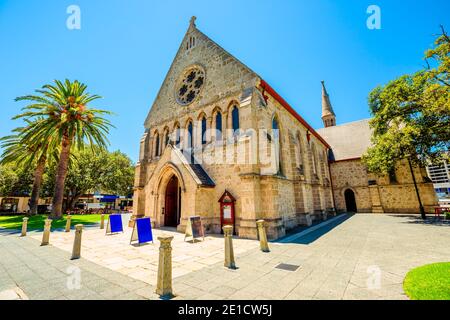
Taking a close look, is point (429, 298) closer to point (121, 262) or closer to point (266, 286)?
point (266, 286)

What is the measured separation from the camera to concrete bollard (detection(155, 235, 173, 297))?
3.79 m

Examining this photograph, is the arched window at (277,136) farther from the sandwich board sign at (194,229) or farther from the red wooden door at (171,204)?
the red wooden door at (171,204)

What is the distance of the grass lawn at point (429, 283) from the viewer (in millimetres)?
3366

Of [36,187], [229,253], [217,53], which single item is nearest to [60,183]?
[36,187]

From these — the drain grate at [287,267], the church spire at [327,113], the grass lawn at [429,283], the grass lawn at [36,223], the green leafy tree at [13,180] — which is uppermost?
the church spire at [327,113]

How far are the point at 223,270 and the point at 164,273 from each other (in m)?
1.97

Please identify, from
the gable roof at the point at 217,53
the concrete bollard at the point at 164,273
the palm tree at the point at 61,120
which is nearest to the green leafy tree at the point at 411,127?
the gable roof at the point at 217,53

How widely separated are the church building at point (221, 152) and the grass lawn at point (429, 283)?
18.1 feet

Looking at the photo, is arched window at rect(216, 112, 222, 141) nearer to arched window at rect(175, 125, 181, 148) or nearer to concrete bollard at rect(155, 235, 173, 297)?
arched window at rect(175, 125, 181, 148)

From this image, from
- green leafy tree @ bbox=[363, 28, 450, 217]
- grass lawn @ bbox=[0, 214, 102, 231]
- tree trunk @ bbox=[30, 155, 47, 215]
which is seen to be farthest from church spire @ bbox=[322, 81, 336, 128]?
tree trunk @ bbox=[30, 155, 47, 215]

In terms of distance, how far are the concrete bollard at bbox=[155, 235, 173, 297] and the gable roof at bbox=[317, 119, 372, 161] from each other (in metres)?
27.8

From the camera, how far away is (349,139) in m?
28.4

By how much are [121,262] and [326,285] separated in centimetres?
586
